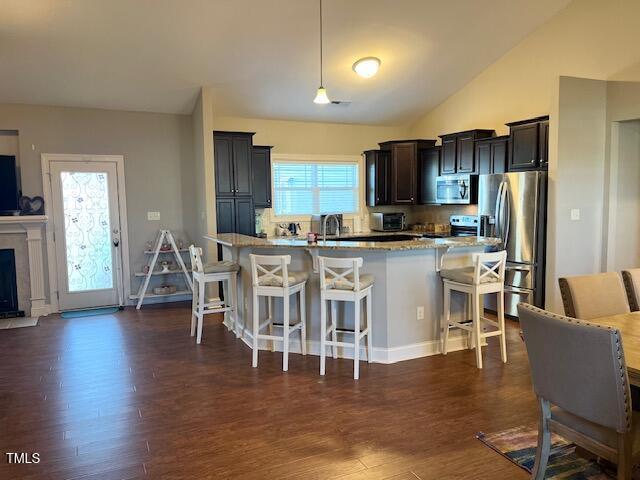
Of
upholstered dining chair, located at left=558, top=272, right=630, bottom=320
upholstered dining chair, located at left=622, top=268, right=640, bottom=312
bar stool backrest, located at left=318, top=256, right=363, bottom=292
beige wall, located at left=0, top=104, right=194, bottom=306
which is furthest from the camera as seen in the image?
beige wall, located at left=0, top=104, right=194, bottom=306

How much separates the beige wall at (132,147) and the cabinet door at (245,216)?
0.95 metres

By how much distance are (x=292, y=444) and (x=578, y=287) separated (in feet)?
6.22

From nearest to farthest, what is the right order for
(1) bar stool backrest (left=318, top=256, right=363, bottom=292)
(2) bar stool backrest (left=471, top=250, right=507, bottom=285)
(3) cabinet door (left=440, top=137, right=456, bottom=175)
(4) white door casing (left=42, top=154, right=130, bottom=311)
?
(1) bar stool backrest (left=318, top=256, right=363, bottom=292), (2) bar stool backrest (left=471, top=250, right=507, bottom=285), (4) white door casing (left=42, top=154, right=130, bottom=311), (3) cabinet door (left=440, top=137, right=456, bottom=175)

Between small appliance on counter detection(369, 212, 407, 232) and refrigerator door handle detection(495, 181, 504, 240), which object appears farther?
small appliance on counter detection(369, 212, 407, 232)

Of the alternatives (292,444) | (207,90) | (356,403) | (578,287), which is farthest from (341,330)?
(207,90)

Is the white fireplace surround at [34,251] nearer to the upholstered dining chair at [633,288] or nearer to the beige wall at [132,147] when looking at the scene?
the beige wall at [132,147]

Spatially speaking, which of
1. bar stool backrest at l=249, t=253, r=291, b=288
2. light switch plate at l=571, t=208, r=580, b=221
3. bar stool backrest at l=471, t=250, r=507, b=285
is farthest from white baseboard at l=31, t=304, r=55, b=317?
light switch plate at l=571, t=208, r=580, b=221

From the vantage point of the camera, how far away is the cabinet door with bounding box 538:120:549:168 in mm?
5059

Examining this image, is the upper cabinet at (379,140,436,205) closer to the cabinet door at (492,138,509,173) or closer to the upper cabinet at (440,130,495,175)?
the upper cabinet at (440,130,495,175)

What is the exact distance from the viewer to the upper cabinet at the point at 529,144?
5.09 m

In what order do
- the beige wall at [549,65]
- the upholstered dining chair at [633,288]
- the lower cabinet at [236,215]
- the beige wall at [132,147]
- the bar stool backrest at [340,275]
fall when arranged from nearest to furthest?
the upholstered dining chair at [633,288] → the bar stool backrest at [340,275] → the beige wall at [549,65] → the beige wall at [132,147] → the lower cabinet at [236,215]

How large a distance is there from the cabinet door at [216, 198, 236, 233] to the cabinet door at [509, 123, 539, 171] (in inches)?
142

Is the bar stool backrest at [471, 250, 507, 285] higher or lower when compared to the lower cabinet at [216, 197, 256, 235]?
lower

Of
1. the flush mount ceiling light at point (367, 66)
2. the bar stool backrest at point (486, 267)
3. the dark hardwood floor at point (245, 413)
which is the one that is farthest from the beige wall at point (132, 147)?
the bar stool backrest at point (486, 267)
